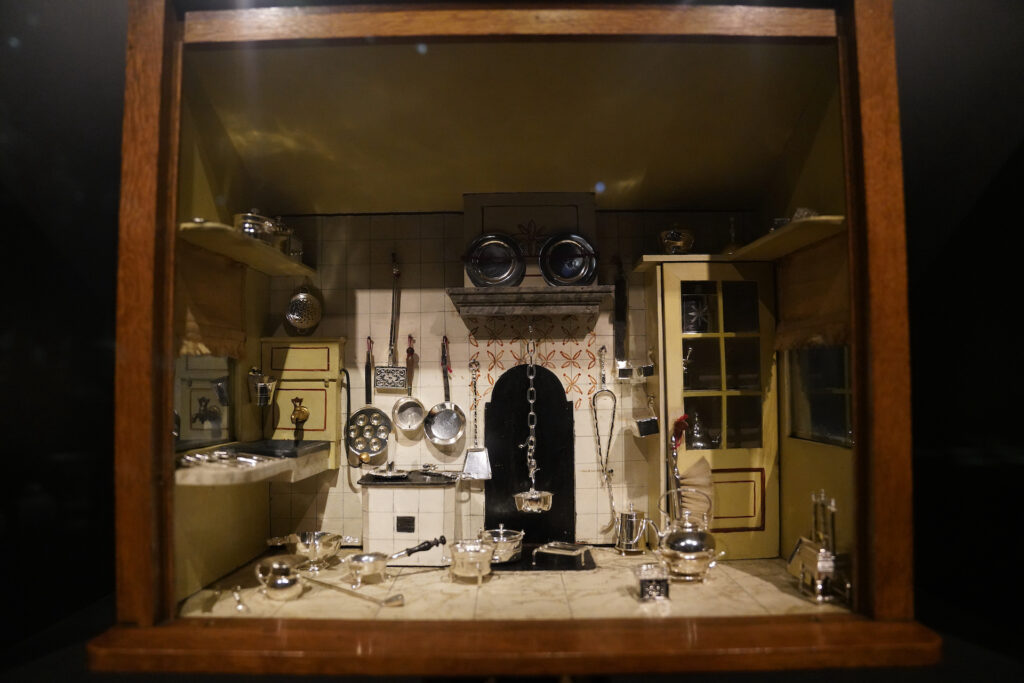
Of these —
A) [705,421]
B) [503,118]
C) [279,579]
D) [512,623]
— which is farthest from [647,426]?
[279,579]

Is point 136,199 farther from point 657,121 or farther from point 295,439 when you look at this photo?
point 657,121

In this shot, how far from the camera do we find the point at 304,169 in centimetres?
295

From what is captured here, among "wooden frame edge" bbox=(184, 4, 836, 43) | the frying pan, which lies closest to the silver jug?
the frying pan

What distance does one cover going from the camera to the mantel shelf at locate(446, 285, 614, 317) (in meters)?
2.85

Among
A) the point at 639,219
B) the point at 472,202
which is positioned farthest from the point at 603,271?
the point at 472,202

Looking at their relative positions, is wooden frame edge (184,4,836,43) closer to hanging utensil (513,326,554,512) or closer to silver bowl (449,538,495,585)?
hanging utensil (513,326,554,512)

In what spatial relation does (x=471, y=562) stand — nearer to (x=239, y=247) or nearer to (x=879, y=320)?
(x=239, y=247)

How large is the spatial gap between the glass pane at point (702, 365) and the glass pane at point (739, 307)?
0.41 ft

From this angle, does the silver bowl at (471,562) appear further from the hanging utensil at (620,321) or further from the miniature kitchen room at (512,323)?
the hanging utensil at (620,321)

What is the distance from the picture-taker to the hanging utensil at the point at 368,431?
3.18 m

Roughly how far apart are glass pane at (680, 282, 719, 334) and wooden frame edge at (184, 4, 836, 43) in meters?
1.19

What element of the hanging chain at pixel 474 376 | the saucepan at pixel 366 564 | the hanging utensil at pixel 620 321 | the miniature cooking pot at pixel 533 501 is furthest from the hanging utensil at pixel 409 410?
the hanging utensil at pixel 620 321

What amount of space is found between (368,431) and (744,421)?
195 cm

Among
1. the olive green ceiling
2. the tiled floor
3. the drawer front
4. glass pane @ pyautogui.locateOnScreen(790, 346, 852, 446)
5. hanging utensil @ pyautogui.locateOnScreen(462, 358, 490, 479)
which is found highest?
the olive green ceiling
